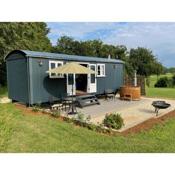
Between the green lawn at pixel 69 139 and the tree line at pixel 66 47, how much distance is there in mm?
10329

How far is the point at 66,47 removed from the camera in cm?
3117

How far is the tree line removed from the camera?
623 inches

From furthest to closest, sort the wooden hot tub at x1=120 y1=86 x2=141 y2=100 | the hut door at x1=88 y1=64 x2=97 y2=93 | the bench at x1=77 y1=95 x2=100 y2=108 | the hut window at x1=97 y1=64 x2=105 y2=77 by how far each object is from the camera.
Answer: the hut window at x1=97 y1=64 x2=105 y2=77, the wooden hot tub at x1=120 y1=86 x2=141 y2=100, the hut door at x1=88 y1=64 x2=97 y2=93, the bench at x1=77 y1=95 x2=100 y2=108

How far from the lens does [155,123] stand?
7699 mm

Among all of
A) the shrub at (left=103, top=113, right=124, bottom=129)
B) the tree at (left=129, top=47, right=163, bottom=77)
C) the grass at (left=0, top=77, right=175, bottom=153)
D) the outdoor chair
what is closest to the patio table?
the grass at (left=0, top=77, right=175, bottom=153)

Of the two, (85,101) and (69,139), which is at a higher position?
(85,101)

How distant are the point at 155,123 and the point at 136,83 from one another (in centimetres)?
901

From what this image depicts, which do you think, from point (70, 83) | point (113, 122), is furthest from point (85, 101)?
point (113, 122)

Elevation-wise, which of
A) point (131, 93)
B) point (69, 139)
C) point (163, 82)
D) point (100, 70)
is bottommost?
point (69, 139)

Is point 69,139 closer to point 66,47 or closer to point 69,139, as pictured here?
point 69,139

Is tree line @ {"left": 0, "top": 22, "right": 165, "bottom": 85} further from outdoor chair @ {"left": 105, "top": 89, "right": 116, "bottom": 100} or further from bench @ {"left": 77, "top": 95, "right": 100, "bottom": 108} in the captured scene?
bench @ {"left": 77, "top": 95, "right": 100, "bottom": 108}

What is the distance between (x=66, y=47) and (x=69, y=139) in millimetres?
26470

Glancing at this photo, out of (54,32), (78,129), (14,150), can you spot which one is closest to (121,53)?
(54,32)
